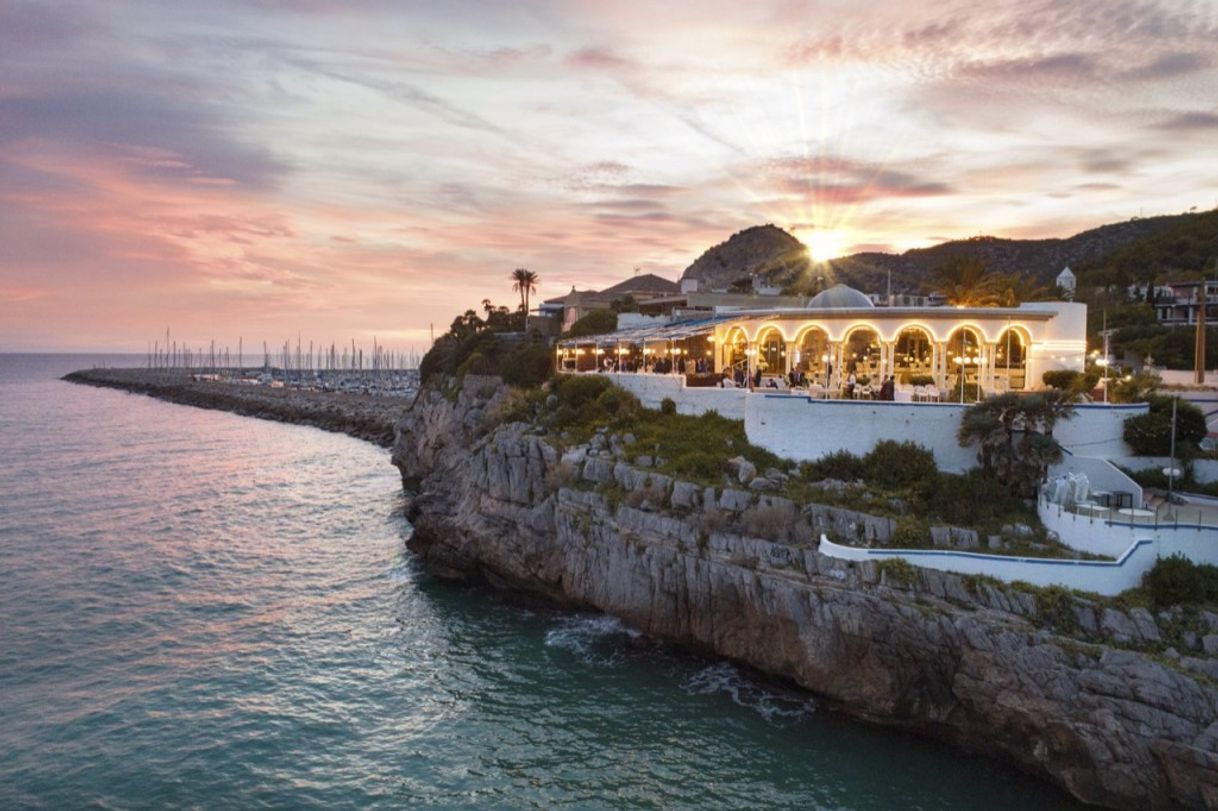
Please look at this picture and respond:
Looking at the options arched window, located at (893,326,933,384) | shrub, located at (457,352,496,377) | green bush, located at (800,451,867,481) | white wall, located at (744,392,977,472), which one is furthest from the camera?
shrub, located at (457,352,496,377)

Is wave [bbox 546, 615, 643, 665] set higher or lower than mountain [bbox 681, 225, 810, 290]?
lower

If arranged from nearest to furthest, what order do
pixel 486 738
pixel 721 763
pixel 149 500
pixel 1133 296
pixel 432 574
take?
pixel 721 763, pixel 486 738, pixel 432 574, pixel 149 500, pixel 1133 296

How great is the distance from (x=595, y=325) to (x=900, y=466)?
3139cm

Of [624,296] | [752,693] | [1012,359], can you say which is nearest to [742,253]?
[624,296]

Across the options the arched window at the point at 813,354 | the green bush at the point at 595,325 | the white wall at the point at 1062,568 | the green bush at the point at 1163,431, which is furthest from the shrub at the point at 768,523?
the green bush at the point at 595,325

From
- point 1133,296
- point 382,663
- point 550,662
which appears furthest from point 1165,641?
point 1133,296

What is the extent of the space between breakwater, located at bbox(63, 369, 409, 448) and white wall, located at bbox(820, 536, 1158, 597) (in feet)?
221

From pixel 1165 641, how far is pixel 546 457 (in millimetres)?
22329

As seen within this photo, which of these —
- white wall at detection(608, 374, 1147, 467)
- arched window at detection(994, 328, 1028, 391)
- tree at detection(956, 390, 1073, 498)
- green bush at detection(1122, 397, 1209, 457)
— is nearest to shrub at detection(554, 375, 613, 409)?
white wall at detection(608, 374, 1147, 467)

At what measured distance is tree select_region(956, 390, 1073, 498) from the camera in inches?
936

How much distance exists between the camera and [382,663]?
25.1 m

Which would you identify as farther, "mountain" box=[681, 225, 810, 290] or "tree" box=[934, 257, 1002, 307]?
"mountain" box=[681, 225, 810, 290]

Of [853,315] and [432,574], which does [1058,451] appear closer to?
[853,315]

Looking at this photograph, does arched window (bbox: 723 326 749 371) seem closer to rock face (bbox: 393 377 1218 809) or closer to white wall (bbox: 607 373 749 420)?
white wall (bbox: 607 373 749 420)
